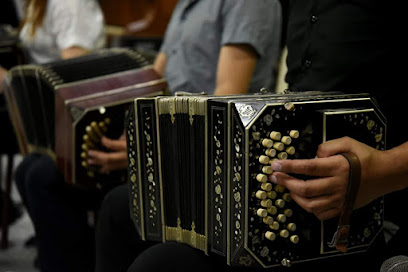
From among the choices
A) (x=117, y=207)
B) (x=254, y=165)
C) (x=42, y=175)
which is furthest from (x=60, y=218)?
(x=254, y=165)

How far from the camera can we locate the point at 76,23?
229 centimetres

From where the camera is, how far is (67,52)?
90.0 inches

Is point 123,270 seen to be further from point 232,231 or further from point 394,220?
point 394,220

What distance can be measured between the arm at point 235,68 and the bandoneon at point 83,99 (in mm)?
184

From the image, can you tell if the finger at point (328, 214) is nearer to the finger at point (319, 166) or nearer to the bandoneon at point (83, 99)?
the finger at point (319, 166)

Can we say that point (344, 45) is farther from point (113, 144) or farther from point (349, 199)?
point (113, 144)

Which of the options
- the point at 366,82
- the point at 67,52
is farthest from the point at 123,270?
the point at 67,52

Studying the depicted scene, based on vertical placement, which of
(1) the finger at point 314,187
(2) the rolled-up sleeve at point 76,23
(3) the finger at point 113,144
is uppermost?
(2) the rolled-up sleeve at point 76,23

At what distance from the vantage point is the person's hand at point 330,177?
36.3 inches

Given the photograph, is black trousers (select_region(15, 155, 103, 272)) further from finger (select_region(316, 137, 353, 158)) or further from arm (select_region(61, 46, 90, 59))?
finger (select_region(316, 137, 353, 158))

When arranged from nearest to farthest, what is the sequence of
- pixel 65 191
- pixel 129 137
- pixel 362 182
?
pixel 362 182 → pixel 129 137 → pixel 65 191

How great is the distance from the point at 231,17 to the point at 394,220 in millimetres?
749

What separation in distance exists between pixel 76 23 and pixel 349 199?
5.34ft

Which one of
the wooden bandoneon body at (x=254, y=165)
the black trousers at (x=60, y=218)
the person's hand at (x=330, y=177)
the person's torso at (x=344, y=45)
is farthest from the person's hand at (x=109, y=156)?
the person's hand at (x=330, y=177)
